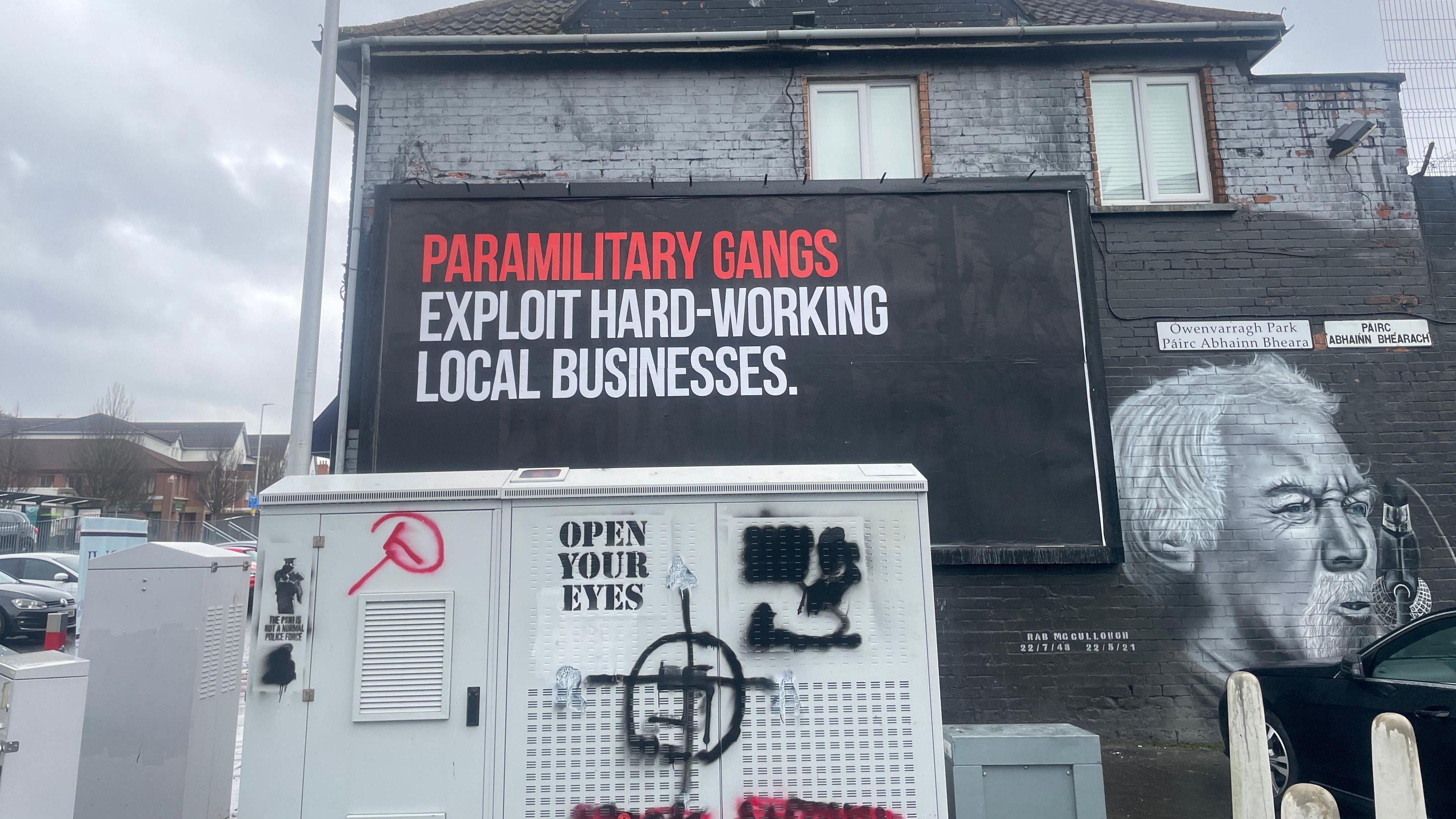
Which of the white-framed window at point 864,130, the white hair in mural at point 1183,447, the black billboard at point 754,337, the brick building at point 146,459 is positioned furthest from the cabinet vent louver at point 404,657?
the brick building at point 146,459

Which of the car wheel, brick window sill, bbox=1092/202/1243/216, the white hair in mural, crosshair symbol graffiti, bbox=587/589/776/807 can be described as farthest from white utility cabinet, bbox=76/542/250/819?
brick window sill, bbox=1092/202/1243/216

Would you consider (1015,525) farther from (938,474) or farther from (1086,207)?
(1086,207)

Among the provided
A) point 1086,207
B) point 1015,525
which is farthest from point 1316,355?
point 1015,525

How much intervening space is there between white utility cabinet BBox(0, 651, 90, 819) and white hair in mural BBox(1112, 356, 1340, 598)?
7610mm

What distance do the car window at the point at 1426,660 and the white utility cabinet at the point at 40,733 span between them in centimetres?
716

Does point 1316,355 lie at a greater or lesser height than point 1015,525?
greater

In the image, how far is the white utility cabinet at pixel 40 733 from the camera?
11.8ft

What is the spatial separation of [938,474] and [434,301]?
4999 millimetres

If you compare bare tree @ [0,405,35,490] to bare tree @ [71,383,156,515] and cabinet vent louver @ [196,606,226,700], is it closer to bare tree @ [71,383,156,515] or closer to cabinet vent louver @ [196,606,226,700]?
bare tree @ [71,383,156,515]

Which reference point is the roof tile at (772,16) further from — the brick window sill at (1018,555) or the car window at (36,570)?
the car window at (36,570)

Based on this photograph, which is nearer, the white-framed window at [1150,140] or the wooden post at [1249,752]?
the wooden post at [1249,752]

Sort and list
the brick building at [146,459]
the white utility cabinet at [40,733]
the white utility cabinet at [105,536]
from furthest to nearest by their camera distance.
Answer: the brick building at [146,459]
the white utility cabinet at [105,536]
the white utility cabinet at [40,733]

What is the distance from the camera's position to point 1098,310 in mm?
7945

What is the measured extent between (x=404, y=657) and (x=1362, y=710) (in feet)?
18.6
